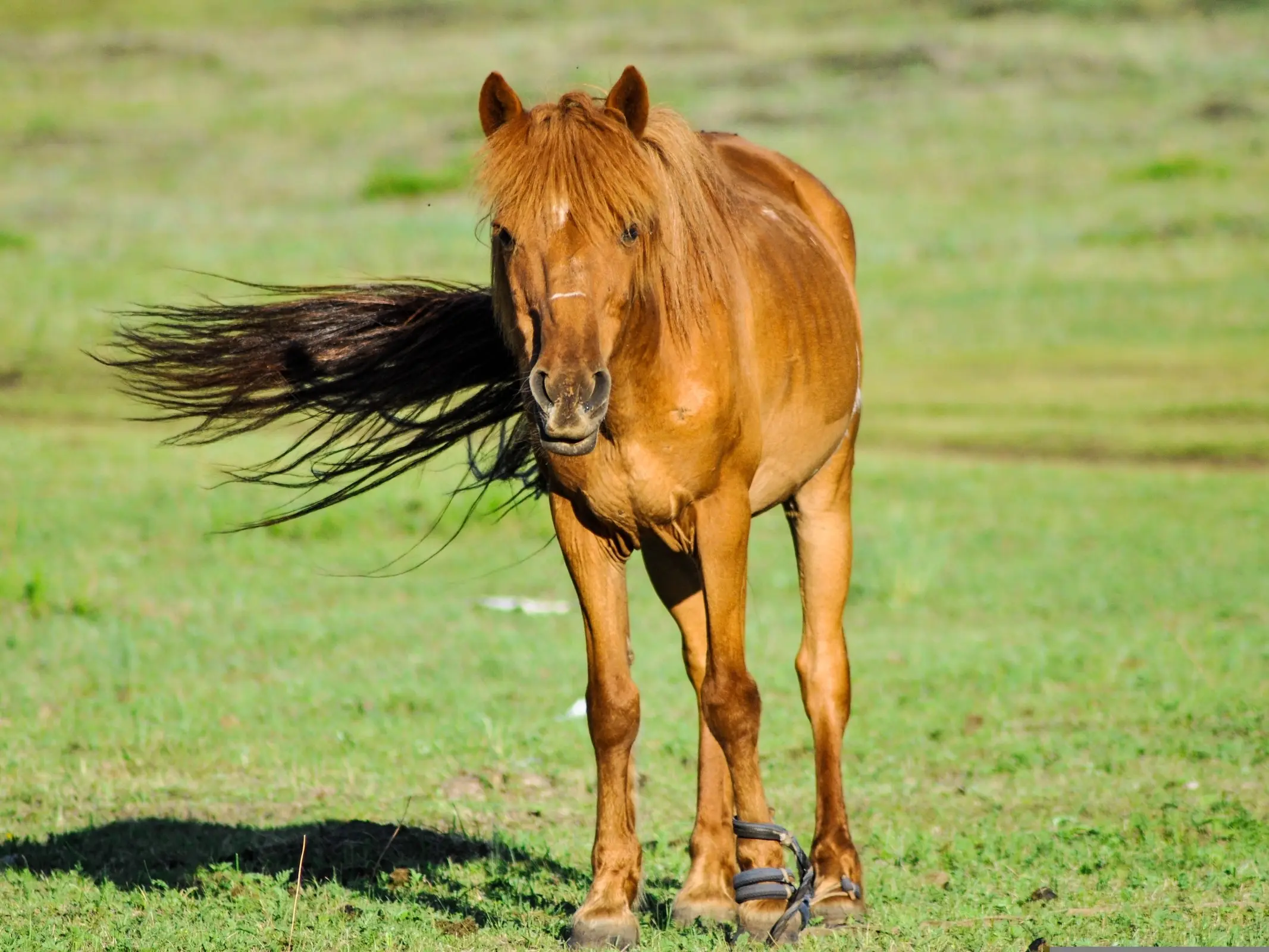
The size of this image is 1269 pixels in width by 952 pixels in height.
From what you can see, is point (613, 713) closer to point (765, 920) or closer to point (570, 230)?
point (765, 920)

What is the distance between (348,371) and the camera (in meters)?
5.48

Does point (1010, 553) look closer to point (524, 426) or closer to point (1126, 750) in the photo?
point (1126, 750)

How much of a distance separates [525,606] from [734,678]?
6147 mm

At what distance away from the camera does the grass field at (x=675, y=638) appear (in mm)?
5074

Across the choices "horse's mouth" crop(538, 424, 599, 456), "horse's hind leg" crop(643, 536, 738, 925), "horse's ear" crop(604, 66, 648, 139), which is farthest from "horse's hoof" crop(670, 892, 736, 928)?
"horse's ear" crop(604, 66, 648, 139)

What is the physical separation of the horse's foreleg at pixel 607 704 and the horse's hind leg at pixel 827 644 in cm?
81

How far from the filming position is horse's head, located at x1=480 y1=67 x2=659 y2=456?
364cm

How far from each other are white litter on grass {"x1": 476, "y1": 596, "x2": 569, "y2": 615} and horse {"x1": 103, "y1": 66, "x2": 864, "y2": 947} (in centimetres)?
463

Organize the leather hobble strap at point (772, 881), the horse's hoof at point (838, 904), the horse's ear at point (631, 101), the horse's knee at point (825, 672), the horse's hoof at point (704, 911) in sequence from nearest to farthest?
the horse's ear at point (631, 101) < the leather hobble strap at point (772, 881) < the horse's hoof at point (704, 911) < the horse's hoof at point (838, 904) < the horse's knee at point (825, 672)

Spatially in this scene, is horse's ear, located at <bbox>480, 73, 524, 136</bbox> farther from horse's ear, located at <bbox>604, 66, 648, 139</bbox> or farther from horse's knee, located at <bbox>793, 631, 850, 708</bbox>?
horse's knee, located at <bbox>793, 631, 850, 708</bbox>

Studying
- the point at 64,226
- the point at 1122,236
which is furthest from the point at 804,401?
the point at 64,226

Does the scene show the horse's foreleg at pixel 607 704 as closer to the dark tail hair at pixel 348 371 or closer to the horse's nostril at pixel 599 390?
the horse's nostril at pixel 599 390

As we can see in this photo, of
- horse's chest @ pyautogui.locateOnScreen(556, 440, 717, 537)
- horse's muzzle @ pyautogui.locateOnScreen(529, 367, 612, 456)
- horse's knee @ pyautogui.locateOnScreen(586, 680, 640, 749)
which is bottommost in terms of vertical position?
horse's knee @ pyautogui.locateOnScreen(586, 680, 640, 749)

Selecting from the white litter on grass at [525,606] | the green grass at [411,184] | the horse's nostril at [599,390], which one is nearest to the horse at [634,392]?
the horse's nostril at [599,390]
